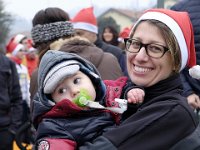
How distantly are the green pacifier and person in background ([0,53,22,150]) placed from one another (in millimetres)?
2868

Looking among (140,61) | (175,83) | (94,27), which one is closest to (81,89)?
(140,61)

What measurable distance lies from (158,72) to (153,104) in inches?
8.2

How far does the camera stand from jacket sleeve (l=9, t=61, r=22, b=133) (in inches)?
197

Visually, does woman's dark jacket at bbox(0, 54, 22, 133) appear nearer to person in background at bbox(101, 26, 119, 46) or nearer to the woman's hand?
the woman's hand

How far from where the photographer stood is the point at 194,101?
3.29m

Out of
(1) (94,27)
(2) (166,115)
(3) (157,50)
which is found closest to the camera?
(2) (166,115)

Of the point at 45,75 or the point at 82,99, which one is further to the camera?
the point at 45,75

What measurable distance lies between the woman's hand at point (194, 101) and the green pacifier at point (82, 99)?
4.60 ft

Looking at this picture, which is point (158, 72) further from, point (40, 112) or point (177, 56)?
point (40, 112)

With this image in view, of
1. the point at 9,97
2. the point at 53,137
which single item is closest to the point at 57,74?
the point at 53,137

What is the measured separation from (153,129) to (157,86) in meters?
0.28

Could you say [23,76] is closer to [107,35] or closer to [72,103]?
[107,35]

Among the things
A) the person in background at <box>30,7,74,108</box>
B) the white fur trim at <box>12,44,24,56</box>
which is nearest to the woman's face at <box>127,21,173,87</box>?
the person in background at <box>30,7,74,108</box>

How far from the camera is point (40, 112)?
207cm
